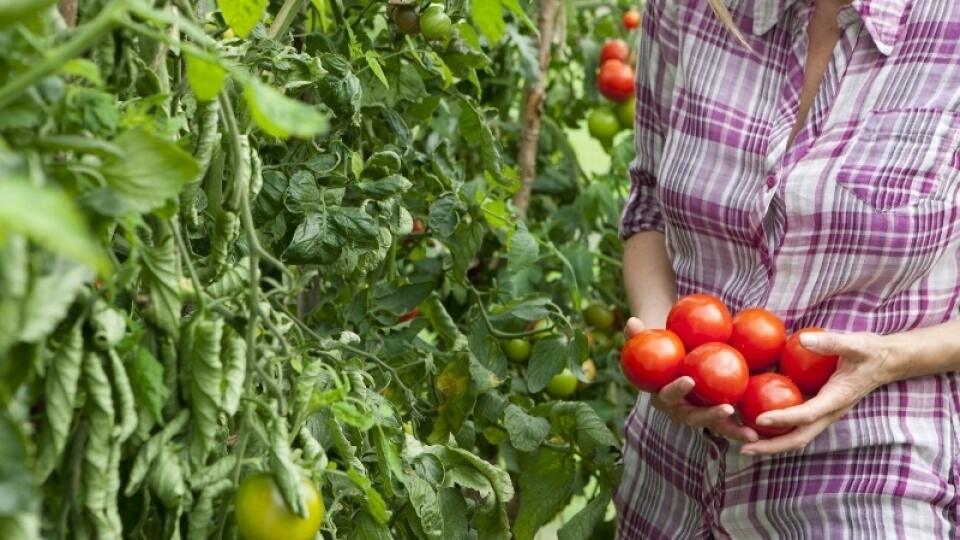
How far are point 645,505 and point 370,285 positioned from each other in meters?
0.41

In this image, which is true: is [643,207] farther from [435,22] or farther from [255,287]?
[255,287]

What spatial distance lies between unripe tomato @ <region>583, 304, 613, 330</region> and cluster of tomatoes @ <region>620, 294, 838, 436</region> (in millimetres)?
817

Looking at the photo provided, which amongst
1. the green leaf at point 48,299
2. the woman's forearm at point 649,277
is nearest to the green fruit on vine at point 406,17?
the woman's forearm at point 649,277

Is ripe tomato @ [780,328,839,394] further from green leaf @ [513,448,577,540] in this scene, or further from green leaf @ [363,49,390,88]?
green leaf @ [363,49,390,88]

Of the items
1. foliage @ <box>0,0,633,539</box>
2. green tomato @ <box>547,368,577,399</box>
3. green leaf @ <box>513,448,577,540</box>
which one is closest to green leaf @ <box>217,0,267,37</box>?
foliage @ <box>0,0,633,539</box>

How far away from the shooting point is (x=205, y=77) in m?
0.66

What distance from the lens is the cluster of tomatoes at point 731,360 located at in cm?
121

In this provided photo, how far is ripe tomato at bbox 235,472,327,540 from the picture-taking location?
2.38ft

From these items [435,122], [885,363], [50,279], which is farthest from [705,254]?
[50,279]

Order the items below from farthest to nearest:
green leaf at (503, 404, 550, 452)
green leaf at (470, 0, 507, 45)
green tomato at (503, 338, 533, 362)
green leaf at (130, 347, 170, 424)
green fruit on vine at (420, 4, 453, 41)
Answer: green tomato at (503, 338, 533, 362) → green leaf at (503, 404, 550, 452) → green fruit on vine at (420, 4, 453, 41) → green leaf at (470, 0, 507, 45) → green leaf at (130, 347, 170, 424)

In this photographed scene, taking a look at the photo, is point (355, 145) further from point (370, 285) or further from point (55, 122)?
point (55, 122)

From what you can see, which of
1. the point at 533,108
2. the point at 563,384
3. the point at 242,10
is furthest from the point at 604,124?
the point at 242,10

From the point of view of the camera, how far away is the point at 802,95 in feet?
4.33

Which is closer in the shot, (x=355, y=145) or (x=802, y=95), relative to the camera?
(x=802, y=95)
